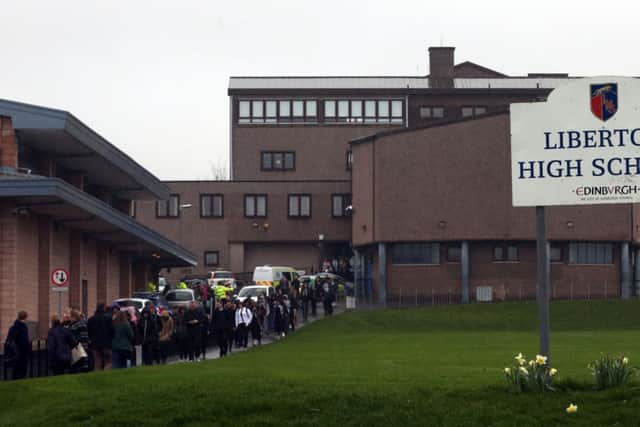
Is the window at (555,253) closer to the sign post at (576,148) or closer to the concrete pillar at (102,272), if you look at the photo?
the concrete pillar at (102,272)

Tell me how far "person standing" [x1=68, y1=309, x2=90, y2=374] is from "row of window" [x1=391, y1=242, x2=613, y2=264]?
46154 mm

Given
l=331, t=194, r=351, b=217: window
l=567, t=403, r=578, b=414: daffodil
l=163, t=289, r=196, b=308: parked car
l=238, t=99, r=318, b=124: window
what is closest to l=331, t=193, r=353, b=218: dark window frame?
l=331, t=194, r=351, b=217: window

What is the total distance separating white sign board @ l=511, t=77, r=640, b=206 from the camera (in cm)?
1775

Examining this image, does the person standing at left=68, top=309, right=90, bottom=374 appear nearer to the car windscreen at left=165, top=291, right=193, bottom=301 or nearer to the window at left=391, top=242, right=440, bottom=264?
the car windscreen at left=165, top=291, right=193, bottom=301

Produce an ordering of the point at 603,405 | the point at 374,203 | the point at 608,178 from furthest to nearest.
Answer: the point at 374,203 → the point at 608,178 → the point at 603,405

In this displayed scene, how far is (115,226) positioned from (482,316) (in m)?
19.9

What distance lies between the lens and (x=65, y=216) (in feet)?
157

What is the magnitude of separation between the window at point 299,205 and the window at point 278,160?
5.30 metres

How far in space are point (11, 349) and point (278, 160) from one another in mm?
71047

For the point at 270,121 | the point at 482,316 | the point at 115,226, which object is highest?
the point at 270,121

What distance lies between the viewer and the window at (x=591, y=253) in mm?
75562

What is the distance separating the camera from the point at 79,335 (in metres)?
29.6

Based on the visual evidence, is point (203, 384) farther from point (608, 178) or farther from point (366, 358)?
point (366, 358)

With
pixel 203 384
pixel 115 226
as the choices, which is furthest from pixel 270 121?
pixel 203 384
